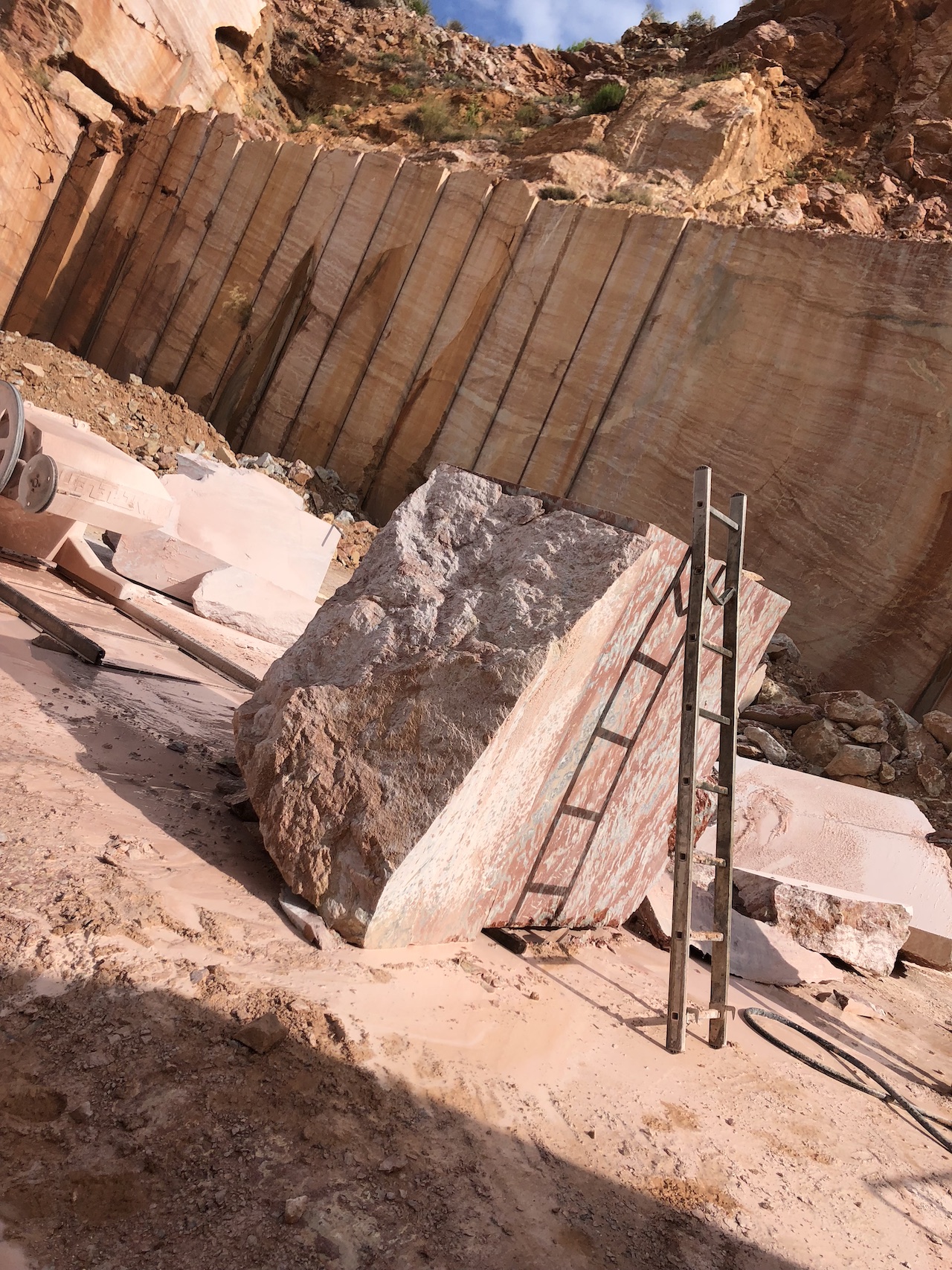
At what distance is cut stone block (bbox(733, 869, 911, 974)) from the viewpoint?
4.74 m

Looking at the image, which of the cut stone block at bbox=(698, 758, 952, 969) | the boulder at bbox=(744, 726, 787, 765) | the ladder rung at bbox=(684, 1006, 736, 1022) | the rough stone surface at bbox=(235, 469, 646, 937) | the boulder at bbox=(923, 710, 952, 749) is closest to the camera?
the rough stone surface at bbox=(235, 469, 646, 937)

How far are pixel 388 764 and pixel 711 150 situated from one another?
13.3m

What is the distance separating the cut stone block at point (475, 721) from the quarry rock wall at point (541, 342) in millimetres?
5259

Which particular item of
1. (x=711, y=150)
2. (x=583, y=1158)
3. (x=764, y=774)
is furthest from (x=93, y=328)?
(x=583, y=1158)

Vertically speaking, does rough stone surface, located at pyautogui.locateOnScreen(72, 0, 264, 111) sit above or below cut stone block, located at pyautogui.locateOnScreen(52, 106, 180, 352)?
above

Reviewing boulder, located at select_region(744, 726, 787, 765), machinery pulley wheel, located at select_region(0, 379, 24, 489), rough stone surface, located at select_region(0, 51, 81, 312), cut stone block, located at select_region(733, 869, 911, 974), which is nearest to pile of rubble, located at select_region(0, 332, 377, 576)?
machinery pulley wheel, located at select_region(0, 379, 24, 489)

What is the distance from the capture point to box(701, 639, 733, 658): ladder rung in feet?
11.4

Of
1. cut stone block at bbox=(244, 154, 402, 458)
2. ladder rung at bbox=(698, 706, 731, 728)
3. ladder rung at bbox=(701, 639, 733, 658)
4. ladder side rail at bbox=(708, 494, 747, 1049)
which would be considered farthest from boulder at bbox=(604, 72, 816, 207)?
ladder rung at bbox=(698, 706, 731, 728)

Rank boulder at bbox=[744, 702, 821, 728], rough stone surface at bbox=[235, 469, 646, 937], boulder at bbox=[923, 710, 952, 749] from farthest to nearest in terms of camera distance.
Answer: boulder at bbox=[744, 702, 821, 728] → boulder at bbox=[923, 710, 952, 749] → rough stone surface at bbox=[235, 469, 646, 937]

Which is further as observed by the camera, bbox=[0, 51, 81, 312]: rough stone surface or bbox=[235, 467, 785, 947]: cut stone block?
bbox=[0, 51, 81, 312]: rough stone surface

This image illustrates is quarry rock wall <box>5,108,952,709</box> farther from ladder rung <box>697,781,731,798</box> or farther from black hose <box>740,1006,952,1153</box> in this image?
ladder rung <box>697,781,731,798</box>

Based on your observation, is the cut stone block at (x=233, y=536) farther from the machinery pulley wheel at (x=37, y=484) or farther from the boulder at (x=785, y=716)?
the boulder at (x=785, y=716)

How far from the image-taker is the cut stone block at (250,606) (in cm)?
755

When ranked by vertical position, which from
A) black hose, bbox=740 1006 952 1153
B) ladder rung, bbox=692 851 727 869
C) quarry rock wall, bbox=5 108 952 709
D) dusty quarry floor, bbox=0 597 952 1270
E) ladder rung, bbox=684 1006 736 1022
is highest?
quarry rock wall, bbox=5 108 952 709
